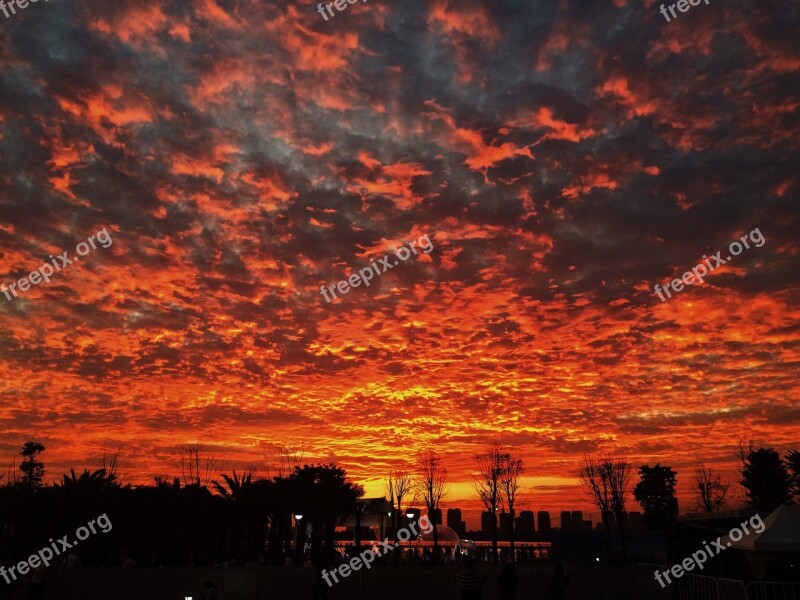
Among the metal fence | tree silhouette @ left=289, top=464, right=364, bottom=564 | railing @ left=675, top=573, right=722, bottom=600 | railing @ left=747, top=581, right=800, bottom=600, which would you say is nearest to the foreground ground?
railing @ left=675, top=573, right=722, bottom=600

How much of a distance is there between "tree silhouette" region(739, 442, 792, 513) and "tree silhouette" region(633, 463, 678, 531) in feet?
34.8

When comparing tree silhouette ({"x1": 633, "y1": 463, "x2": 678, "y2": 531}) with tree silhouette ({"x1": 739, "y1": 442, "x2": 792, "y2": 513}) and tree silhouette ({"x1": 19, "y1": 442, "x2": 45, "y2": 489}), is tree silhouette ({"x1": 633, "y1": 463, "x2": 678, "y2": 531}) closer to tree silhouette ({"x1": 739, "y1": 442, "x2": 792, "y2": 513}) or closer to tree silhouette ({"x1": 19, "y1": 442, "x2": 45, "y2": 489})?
tree silhouette ({"x1": 739, "y1": 442, "x2": 792, "y2": 513})

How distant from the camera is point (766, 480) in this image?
60.6 m

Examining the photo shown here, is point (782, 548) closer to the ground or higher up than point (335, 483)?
closer to the ground

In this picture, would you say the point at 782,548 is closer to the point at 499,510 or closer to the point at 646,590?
the point at 646,590

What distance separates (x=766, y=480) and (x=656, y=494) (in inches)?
549

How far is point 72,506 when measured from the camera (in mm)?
36656

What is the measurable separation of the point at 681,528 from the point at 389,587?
14.4 meters

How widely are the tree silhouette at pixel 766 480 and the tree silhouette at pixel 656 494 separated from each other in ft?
34.8

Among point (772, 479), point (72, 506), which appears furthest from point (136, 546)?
point (772, 479)

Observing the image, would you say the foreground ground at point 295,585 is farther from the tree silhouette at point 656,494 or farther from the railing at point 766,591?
the tree silhouette at point 656,494

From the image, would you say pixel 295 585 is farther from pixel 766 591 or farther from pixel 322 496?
pixel 322 496

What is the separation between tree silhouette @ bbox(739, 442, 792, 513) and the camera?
59.7 metres

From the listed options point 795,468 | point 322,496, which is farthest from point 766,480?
point 322,496
